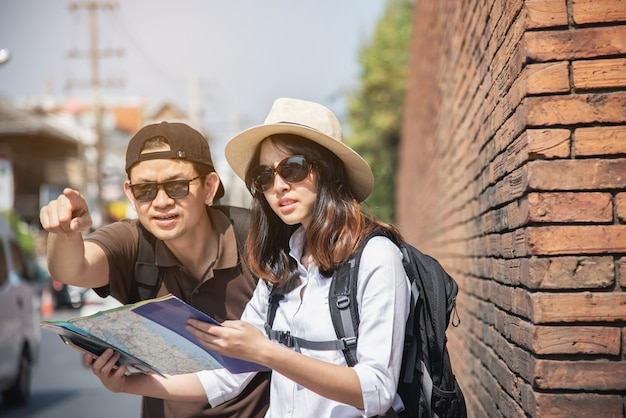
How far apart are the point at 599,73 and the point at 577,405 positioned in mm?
1006

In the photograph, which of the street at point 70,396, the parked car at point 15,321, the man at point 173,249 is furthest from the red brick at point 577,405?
the street at point 70,396

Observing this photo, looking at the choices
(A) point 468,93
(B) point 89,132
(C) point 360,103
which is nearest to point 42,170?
(B) point 89,132

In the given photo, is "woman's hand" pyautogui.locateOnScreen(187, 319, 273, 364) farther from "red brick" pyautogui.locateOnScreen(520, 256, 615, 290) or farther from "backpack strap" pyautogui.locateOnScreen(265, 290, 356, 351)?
"red brick" pyautogui.locateOnScreen(520, 256, 615, 290)

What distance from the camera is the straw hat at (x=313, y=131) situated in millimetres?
3053

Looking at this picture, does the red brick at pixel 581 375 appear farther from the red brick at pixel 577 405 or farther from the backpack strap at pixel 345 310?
the backpack strap at pixel 345 310

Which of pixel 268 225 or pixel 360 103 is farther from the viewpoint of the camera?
pixel 360 103

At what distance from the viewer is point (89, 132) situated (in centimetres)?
6319

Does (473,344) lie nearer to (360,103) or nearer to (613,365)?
(613,365)

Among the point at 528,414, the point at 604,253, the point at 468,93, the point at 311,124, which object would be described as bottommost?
the point at 528,414

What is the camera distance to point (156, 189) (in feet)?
11.8

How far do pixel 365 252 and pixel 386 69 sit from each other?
24.1m

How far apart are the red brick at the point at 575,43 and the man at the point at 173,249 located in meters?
1.44

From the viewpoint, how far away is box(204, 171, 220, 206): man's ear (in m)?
3.81

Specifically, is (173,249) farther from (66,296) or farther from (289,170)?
(66,296)
